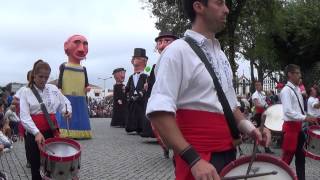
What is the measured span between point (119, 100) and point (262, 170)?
1644 cm

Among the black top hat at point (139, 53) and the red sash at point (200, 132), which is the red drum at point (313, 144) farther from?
the black top hat at point (139, 53)

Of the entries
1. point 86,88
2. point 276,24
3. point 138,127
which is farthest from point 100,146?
point 276,24

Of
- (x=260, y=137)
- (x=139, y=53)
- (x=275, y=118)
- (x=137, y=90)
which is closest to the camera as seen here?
(x=260, y=137)

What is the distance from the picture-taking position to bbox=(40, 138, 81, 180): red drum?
5.65 metres

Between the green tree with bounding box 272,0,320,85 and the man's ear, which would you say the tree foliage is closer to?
the green tree with bounding box 272,0,320,85

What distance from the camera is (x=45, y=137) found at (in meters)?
6.49

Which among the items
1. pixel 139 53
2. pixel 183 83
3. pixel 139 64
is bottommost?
pixel 183 83

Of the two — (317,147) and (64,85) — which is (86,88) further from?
(317,147)

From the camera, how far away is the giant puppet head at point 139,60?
1484 centimetres

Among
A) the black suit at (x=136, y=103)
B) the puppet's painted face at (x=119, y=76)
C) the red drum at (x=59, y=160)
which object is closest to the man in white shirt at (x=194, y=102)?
the red drum at (x=59, y=160)

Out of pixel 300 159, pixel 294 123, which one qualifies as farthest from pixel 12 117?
pixel 300 159

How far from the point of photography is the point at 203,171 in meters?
2.64

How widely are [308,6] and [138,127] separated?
45.2 ft

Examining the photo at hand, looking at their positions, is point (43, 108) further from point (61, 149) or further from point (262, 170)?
point (262, 170)
